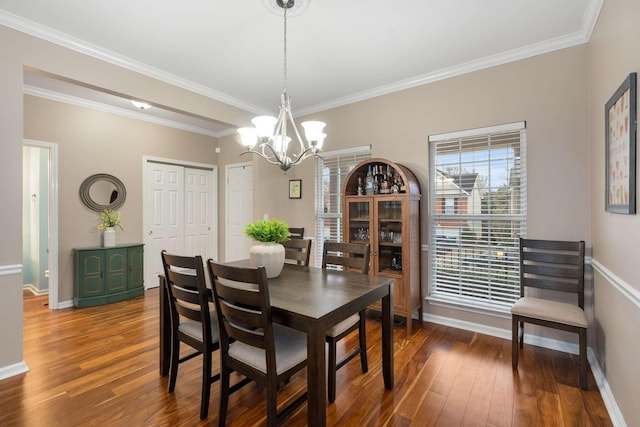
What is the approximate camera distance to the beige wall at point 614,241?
1.62 m

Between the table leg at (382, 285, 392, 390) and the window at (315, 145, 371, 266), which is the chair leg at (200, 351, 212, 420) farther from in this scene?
the window at (315, 145, 371, 266)

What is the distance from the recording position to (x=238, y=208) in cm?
550

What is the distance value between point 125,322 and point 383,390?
297cm

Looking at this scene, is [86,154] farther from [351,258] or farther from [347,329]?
[347,329]

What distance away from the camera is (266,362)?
1.58m

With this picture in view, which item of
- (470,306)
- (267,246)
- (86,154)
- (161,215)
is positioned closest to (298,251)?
(267,246)

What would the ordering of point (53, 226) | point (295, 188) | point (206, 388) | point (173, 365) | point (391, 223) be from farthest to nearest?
point (295, 188) → point (53, 226) → point (391, 223) → point (173, 365) → point (206, 388)

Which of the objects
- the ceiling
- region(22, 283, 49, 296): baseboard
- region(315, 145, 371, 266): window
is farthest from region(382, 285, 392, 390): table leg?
region(22, 283, 49, 296): baseboard

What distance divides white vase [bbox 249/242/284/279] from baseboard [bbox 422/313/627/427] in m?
2.07

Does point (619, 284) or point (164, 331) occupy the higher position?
point (619, 284)

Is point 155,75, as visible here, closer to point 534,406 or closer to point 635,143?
point 635,143

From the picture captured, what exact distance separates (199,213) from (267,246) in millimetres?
3685

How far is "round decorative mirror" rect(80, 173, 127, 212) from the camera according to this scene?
4195 millimetres

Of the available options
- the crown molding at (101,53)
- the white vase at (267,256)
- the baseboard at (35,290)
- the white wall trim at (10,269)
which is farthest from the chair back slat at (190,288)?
the baseboard at (35,290)
